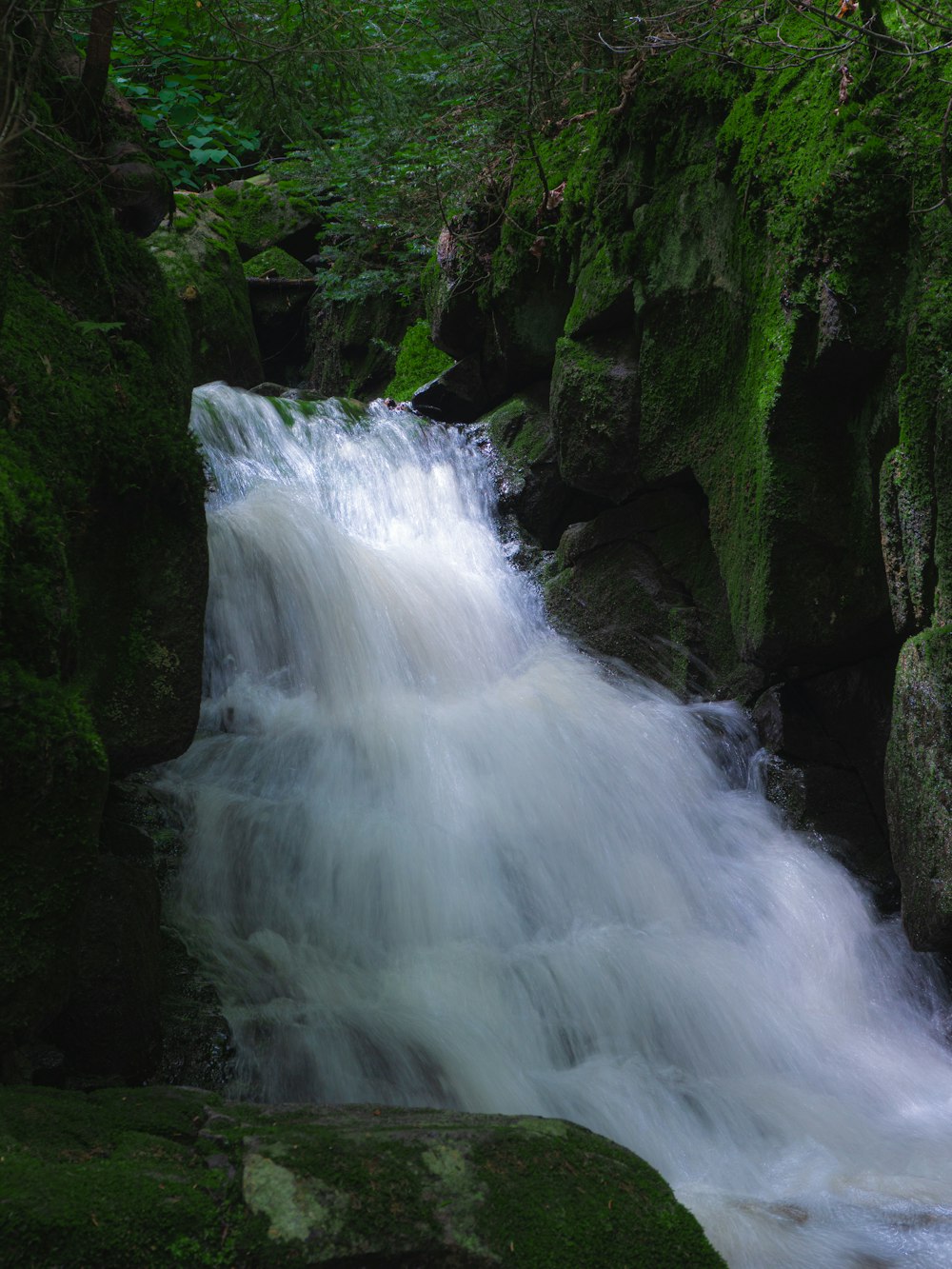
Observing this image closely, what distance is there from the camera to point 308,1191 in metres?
2.19

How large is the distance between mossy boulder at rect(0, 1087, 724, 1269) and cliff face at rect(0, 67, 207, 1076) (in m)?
0.53

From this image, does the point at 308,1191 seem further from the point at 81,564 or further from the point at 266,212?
the point at 266,212

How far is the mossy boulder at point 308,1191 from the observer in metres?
1.99

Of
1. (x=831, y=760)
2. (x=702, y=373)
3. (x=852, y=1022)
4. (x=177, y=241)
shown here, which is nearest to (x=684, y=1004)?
(x=852, y=1022)

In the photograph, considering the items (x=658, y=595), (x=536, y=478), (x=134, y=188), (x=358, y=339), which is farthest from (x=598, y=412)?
(x=358, y=339)

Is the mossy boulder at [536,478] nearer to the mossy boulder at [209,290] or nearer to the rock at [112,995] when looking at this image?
the mossy boulder at [209,290]

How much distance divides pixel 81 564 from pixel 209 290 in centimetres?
840

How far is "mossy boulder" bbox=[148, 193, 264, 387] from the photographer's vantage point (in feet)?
35.9

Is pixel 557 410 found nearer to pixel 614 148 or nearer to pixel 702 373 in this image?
pixel 702 373

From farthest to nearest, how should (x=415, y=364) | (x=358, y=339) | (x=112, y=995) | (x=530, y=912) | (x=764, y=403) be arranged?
(x=358, y=339) < (x=415, y=364) < (x=764, y=403) < (x=530, y=912) < (x=112, y=995)

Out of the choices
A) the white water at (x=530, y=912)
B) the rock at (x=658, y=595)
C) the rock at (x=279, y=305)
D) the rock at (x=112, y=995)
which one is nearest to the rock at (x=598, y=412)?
the rock at (x=658, y=595)

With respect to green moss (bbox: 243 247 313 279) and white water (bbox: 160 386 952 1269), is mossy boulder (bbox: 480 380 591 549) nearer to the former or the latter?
white water (bbox: 160 386 952 1269)

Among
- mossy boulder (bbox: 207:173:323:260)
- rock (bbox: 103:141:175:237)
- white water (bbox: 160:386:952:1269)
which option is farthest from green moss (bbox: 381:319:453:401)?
rock (bbox: 103:141:175:237)

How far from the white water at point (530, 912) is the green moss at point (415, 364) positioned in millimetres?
3964
